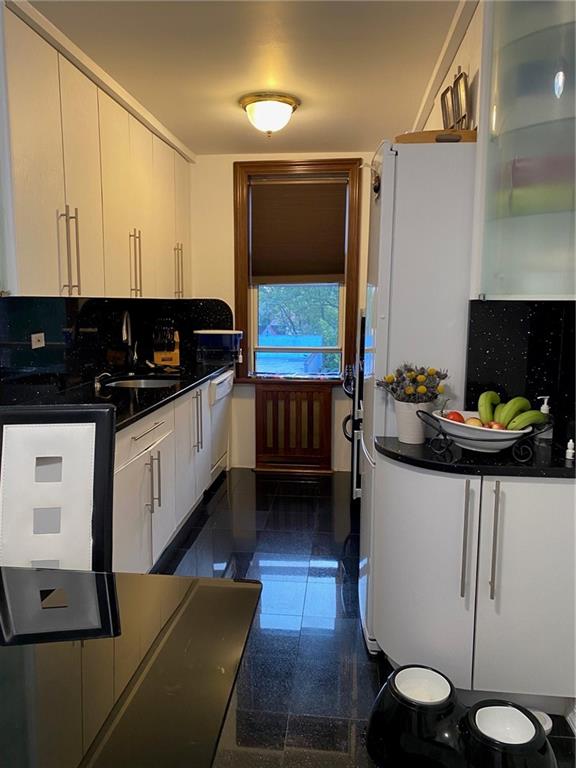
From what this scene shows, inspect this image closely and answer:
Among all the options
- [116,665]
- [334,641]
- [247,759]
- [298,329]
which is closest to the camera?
[116,665]

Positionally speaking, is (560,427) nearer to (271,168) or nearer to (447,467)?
(447,467)

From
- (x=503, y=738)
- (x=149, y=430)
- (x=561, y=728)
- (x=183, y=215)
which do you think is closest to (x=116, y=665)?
(x=503, y=738)

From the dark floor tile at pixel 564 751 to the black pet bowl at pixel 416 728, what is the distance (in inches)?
14.1

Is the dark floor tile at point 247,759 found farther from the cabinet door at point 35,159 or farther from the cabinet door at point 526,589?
the cabinet door at point 35,159

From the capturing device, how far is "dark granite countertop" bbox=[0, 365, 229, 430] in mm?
2527

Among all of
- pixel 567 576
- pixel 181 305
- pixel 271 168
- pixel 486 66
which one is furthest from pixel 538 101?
pixel 181 305

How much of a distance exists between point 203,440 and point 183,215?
1.75m

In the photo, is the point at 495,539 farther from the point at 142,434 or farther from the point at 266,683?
the point at 142,434

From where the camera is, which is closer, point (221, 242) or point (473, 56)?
point (473, 56)

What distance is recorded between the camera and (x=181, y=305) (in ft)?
15.2

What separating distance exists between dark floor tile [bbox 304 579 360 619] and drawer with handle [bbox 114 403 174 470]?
1057 mm

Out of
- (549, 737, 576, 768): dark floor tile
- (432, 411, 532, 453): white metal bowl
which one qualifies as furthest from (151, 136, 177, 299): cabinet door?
(549, 737, 576, 768): dark floor tile

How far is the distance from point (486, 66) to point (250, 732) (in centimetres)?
235

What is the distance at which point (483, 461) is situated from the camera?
6.34ft
